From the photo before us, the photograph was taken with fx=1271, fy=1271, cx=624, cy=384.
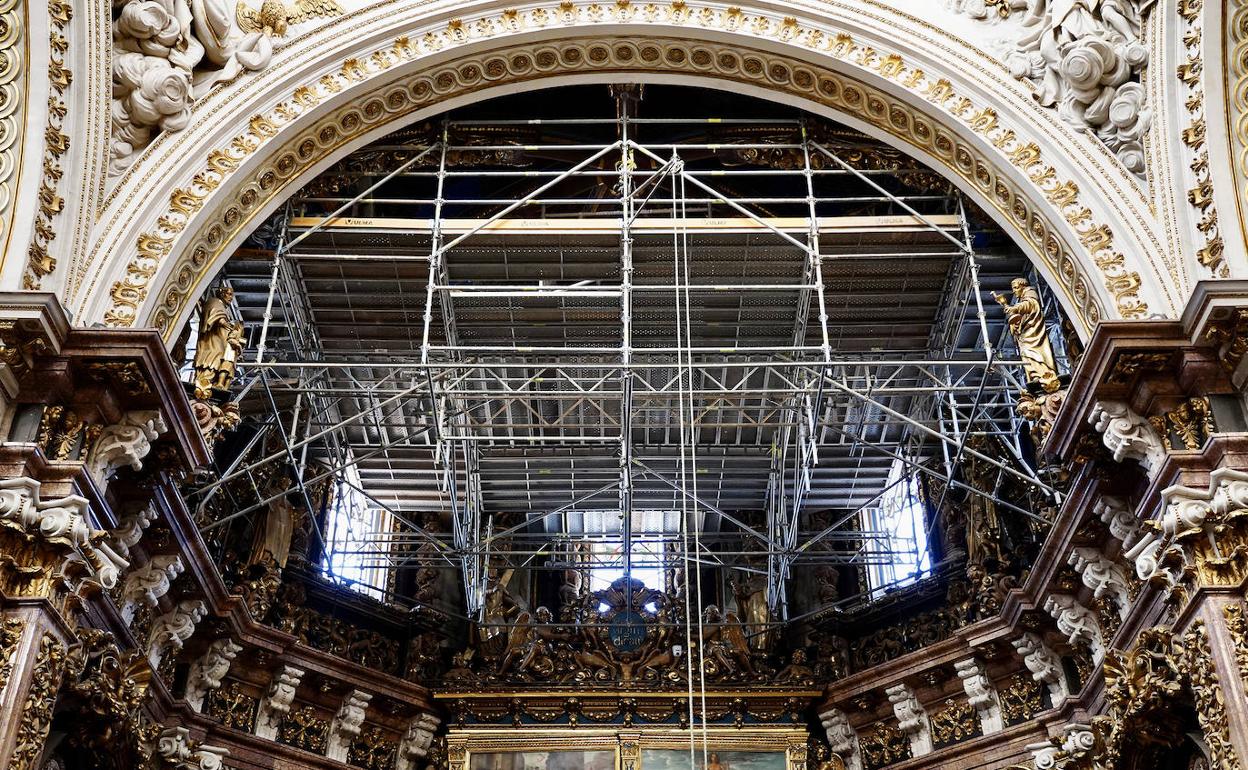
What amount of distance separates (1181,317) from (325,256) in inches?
288

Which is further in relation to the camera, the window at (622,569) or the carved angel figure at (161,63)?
the window at (622,569)

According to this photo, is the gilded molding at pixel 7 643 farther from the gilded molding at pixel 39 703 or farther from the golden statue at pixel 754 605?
the golden statue at pixel 754 605

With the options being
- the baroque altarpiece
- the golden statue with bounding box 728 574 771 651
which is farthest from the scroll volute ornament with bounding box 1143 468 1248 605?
the golden statue with bounding box 728 574 771 651

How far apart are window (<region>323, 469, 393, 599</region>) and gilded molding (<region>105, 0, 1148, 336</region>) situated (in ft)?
17.4

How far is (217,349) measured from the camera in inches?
421

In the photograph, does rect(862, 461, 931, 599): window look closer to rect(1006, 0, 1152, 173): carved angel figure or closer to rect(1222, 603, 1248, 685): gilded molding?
rect(1006, 0, 1152, 173): carved angel figure

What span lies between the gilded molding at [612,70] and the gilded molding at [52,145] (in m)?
0.68

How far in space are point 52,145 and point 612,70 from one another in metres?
4.94

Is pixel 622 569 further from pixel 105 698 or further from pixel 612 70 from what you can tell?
pixel 105 698

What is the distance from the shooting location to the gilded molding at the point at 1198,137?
9.38 m

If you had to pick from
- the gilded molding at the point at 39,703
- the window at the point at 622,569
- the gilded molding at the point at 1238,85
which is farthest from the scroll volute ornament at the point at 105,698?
the gilded molding at the point at 1238,85

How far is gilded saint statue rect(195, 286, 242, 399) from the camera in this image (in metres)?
10.6

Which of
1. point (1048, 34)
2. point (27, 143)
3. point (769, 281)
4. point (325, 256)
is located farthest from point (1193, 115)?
point (27, 143)

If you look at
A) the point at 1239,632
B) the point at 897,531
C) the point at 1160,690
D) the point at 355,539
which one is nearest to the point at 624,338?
the point at 1160,690
